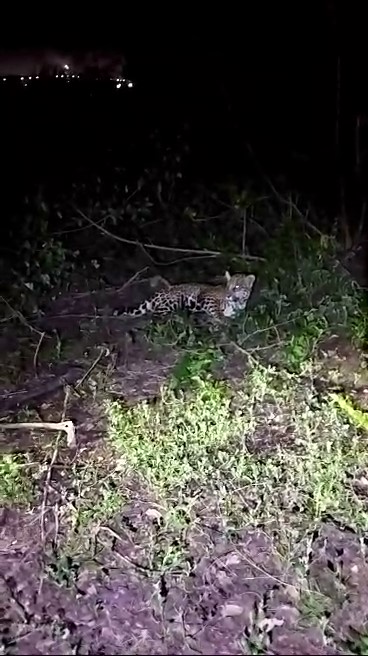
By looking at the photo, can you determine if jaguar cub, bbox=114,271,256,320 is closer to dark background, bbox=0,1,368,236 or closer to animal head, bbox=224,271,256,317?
animal head, bbox=224,271,256,317

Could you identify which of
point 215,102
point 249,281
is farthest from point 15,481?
point 215,102

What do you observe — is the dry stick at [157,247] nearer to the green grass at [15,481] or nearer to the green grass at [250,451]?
the green grass at [250,451]

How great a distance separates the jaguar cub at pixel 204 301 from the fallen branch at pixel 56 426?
532mm

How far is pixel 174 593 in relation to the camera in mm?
1239

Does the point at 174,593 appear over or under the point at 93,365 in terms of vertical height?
over

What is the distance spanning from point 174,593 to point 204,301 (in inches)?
45.6

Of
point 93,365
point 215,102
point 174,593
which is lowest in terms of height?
point 93,365

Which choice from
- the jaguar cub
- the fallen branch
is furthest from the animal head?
the fallen branch

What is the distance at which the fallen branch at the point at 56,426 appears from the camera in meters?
1.74

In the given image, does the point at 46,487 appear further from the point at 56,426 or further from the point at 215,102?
the point at 215,102

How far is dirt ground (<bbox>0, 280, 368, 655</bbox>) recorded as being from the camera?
1.07 meters

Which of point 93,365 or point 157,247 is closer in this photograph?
point 93,365

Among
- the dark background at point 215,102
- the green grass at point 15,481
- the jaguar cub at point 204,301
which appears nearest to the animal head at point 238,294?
the jaguar cub at point 204,301

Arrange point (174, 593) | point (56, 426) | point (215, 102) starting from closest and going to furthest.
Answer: point (174, 593) < point (56, 426) < point (215, 102)
